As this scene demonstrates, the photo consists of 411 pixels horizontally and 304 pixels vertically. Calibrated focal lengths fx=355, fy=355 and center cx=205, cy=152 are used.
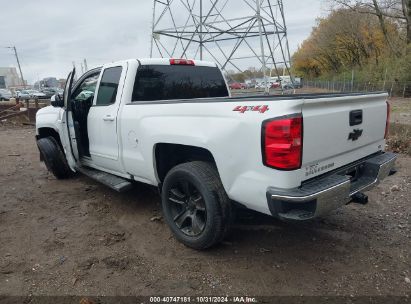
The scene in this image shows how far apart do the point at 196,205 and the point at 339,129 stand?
4.85ft

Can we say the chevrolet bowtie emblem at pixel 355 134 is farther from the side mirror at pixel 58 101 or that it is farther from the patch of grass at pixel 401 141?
the patch of grass at pixel 401 141

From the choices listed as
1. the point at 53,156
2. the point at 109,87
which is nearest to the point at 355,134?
the point at 109,87

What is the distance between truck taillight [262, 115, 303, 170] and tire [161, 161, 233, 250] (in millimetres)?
683

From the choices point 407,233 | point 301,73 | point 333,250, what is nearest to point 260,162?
point 333,250

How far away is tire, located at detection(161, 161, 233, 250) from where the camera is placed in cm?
313

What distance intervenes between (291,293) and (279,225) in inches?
48.3

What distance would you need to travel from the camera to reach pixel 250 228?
13.0 ft

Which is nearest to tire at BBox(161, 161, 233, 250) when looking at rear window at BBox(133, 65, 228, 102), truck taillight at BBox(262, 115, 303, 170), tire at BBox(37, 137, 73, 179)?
truck taillight at BBox(262, 115, 303, 170)

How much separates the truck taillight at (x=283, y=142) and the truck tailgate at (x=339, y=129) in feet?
0.27

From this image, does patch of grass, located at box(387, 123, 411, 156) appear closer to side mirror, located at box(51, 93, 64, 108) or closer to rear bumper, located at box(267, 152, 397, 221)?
rear bumper, located at box(267, 152, 397, 221)

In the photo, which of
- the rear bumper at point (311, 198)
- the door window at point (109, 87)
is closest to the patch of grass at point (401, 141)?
the rear bumper at point (311, 198)

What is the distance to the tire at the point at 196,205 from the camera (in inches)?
123

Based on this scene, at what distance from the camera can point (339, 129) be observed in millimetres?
2980

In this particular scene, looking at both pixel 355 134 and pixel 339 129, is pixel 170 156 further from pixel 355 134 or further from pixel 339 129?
pixel 355 134
